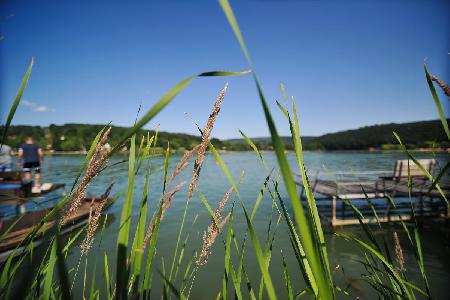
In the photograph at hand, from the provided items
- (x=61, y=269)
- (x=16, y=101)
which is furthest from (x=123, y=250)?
(x=16, y=101)

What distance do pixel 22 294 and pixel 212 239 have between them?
626 millimetres

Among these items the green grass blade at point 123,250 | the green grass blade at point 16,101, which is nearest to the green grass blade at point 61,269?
the green grass blade at point 123,250

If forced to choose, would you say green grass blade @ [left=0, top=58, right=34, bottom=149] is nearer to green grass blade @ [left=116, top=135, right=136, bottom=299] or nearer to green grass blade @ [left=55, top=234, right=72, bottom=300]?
green grass blade @ [left=116, top=135, right=136, bottom=299]

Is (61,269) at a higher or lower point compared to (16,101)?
lower

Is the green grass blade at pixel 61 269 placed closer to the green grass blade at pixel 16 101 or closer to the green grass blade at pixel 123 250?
the green grass blade at pixel 123 250

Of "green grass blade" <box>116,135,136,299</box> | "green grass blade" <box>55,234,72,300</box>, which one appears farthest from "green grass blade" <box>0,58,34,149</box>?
"green grass blade" <box>55,234,72,300</box>

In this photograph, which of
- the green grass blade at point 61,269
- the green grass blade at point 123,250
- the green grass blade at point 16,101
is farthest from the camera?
the green grass blade at point 16,101

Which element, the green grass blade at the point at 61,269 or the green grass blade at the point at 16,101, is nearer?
the green grass blade at the point at 61,269

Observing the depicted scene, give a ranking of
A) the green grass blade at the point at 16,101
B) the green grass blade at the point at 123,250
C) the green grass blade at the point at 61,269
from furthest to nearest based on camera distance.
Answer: the green grass blade at the point at 16,101 → the green grass blade at the point at 123,250 → the green grass blade at the point at 61,269

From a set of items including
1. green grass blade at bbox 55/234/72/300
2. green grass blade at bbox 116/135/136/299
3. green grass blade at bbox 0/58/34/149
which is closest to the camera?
green grass blade at bbox 55/234/72/300

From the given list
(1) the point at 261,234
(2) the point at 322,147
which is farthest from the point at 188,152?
(2) the point at 322,147

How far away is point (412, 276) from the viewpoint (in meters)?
6.49

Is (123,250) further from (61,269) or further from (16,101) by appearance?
(16,101)

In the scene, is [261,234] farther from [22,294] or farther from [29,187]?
[22,294]
